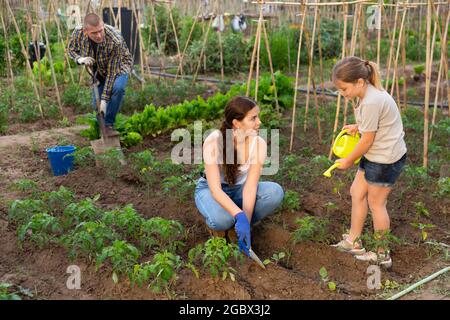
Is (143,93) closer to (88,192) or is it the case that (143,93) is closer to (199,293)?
(88,192)

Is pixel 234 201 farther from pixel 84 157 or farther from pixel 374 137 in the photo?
pixel 84 157

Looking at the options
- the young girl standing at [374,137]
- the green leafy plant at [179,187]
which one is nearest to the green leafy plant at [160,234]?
the green leafy plant at [179,187]

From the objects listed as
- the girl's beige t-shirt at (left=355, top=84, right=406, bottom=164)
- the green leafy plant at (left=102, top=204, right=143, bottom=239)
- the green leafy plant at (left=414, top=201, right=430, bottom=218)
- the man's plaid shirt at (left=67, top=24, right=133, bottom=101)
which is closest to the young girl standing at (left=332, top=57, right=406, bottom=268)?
the girl's beige t-shirt at (left=355, top=84, right=406, bottom=164)

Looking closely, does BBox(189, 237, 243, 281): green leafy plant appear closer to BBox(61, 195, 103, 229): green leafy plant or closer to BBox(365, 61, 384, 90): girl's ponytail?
BBox(61, 195, 103, 229): green leafy plant

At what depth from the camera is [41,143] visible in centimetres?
556

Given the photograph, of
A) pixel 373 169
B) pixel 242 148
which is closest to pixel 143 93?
pixel 242 148

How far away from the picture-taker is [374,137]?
3.13m

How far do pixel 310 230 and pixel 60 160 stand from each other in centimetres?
228

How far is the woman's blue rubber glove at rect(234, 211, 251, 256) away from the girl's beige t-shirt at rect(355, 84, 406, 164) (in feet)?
2.49

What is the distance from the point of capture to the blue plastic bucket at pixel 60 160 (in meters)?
4.70

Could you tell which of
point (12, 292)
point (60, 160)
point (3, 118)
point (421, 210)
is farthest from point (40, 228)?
point (3, 118)

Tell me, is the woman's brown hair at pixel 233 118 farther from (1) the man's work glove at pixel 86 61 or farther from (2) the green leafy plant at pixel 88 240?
(1) the man's work glove at pixel 86 61

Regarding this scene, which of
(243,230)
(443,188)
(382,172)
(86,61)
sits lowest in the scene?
(443,188)

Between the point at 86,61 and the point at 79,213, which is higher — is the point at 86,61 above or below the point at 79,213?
above
